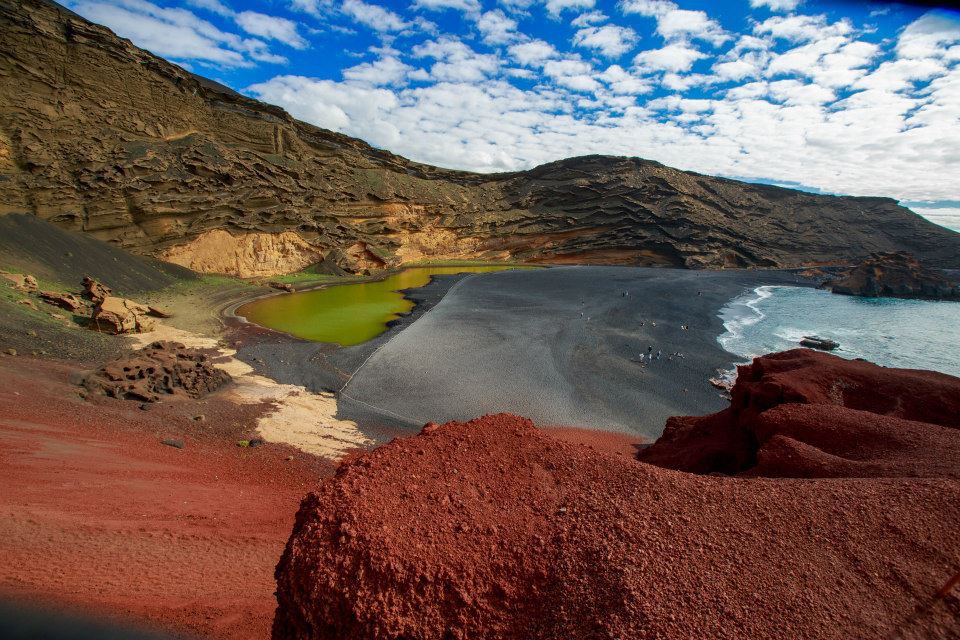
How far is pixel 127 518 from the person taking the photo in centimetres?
539

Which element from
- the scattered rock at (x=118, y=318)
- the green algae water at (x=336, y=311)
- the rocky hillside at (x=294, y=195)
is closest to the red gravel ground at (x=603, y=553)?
the scattered rock at (x=118, y=318)

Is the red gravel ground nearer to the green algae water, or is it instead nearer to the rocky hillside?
the green algae water

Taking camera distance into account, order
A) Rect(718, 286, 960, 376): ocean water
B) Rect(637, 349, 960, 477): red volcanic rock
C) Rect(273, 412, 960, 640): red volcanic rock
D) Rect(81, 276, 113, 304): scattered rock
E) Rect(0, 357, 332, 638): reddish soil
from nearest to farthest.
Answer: Rect(273, 412, 960, 640): red volcanic rock → Rect(0, 357, 332, 638): reddish soil → Rect(637, 349, 960, 477): red volcanic rock → Rect(81, 276, 113, 304): scattered rock → Rect(718, 286, 960, 376): ocean water

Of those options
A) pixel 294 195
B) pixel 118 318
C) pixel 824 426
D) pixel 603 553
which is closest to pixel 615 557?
pixel 603 553

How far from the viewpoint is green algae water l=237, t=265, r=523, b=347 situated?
20.8m

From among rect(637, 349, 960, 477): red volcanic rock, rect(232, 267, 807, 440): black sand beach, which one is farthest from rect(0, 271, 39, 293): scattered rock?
rect(637, 349, 960, 477): red volcanic rock

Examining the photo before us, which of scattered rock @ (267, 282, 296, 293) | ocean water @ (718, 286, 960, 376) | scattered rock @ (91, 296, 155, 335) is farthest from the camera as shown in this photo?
scattered rock @ (267, 282, 296, 293)

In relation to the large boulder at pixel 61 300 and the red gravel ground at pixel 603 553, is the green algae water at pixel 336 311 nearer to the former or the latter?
the large boulder at pixel 61 300

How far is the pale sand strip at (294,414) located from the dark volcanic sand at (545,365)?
2.12ft

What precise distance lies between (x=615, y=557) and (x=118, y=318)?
17656mm

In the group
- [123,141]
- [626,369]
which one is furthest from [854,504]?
[123,141]

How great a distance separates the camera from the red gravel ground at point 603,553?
2.32 meters

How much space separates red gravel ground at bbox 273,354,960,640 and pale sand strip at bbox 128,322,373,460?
708cm

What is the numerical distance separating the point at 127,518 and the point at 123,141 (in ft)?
96.2
